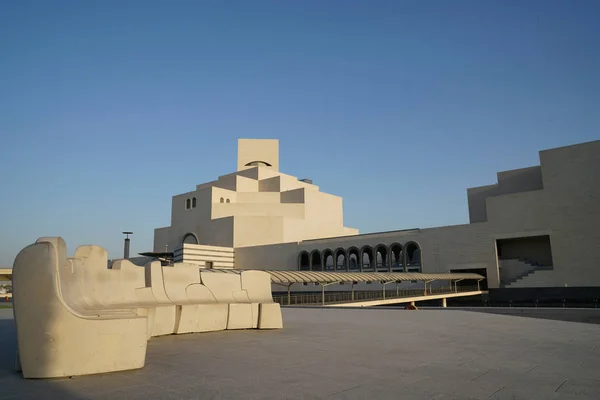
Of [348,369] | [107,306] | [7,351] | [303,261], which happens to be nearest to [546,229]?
[303,261]

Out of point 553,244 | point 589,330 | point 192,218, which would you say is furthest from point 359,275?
point 192,218

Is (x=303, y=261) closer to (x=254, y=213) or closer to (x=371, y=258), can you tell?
(x=371, y=258)

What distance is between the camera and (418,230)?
48000 millimetres

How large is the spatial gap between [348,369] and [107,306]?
188 inches

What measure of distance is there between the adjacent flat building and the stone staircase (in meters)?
0.10

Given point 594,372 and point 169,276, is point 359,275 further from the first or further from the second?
point 594,372

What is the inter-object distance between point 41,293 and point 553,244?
4504 centimetres

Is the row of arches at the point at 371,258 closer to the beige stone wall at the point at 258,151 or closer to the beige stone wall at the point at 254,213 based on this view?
the beige stone wall at the point at 254,213

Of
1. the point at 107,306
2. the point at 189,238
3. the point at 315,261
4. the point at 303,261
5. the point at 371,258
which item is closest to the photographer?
the point at 107,306

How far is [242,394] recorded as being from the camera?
3.91m

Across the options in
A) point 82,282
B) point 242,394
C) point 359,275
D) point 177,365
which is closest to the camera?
point 242,394

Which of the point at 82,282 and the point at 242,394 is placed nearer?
the point at 242,394

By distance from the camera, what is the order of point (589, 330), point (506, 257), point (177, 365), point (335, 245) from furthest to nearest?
point (335, 245) → point (506, 257) → point (589, 330) → point (177, 365)

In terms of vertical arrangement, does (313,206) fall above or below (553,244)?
above
